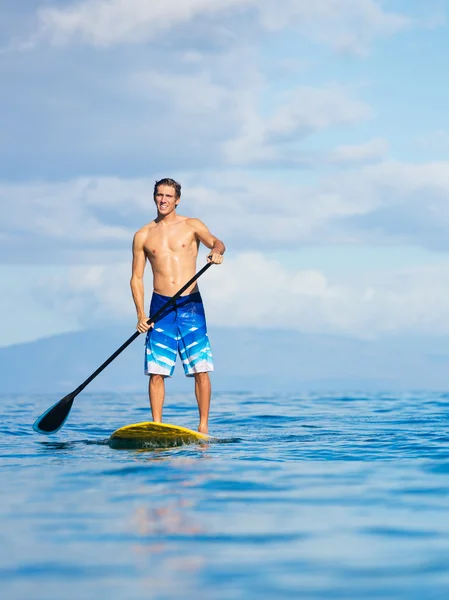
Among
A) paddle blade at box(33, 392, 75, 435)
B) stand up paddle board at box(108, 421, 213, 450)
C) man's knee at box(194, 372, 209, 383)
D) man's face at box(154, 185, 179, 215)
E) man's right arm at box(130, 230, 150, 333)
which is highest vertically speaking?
man's face at box(154, 185, 179, 215)

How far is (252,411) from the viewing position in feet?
51.2

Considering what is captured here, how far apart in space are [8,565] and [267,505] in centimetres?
182

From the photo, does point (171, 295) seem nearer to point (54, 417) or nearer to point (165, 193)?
point (165, 193)

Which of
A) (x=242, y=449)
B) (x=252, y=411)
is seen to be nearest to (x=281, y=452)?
(x=242, y=449)

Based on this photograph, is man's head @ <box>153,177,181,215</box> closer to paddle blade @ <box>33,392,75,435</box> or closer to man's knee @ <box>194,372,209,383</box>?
man's knee @ <box>194,372,209,383</box>

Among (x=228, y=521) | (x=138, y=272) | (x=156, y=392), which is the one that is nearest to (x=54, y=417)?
(x=156, y=392)

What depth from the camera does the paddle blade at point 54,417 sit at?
940 cm

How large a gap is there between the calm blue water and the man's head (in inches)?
95.5

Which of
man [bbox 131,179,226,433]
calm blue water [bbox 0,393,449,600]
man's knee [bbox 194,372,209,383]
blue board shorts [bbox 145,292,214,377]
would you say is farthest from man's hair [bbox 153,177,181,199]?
calm blue water [bbox 0,393,449,600]

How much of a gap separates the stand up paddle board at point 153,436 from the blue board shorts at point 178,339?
2.14 ft

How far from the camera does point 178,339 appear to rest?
913cm

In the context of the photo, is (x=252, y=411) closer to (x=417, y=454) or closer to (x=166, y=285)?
(x=166, y=285)

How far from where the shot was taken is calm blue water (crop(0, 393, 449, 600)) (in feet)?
12.1

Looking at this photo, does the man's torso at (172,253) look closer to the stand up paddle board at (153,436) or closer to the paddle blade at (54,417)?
the stand up paddle board at (153,436)
